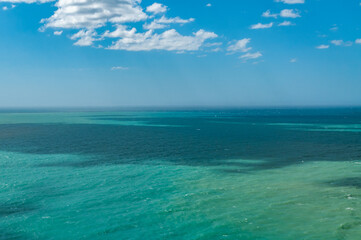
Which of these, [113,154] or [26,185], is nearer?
[26,185]

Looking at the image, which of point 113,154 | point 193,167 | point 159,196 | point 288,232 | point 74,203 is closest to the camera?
point 288,232

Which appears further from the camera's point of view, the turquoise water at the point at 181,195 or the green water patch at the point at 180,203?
the turquoise water at the point at 181,195

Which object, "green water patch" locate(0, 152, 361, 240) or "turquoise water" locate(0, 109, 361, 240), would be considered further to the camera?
"turquoise water" locate(0, 109, 361, 240)

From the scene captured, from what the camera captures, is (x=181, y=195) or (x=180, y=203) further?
(x=181, y=195)

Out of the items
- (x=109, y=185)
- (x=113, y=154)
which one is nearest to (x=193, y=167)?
(x=109, y=185)

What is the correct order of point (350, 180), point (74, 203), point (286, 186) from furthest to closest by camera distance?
point (350, 180) → point (286, 186) → point (74, 203)

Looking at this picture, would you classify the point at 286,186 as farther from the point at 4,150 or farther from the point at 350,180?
the point at 4,150

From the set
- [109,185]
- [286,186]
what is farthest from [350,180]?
[109,185]

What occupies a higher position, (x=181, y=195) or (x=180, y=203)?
(x=181, y=195)

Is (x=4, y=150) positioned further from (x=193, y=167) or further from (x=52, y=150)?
(x=193, y=167)
